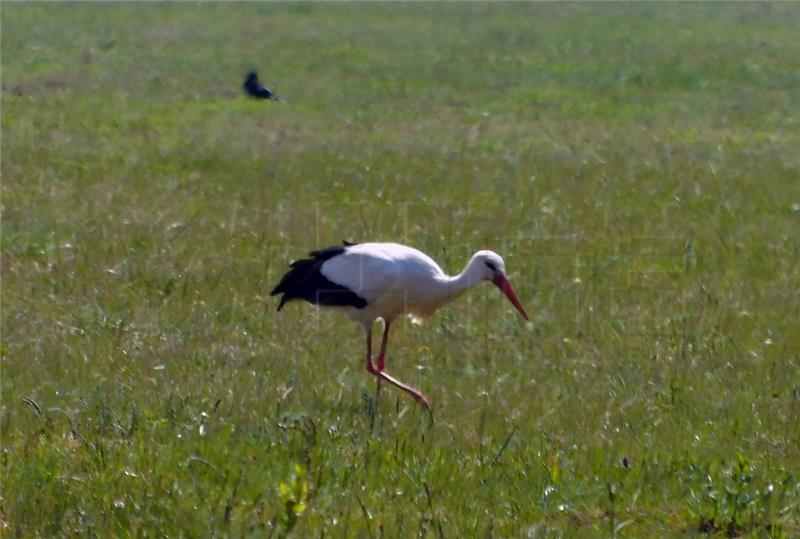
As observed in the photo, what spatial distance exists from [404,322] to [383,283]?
1104 mm

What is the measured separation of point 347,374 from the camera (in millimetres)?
7805

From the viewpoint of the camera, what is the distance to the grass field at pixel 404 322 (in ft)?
18.0

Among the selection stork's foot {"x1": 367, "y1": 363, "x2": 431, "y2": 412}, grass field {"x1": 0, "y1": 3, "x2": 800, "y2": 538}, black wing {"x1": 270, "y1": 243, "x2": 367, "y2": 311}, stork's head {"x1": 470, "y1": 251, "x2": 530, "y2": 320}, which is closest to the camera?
grass field {"x1": 0, "y1": 3, "x2": 800, "y2": 538}

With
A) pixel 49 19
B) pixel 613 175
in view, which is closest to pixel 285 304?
pixel 613 175

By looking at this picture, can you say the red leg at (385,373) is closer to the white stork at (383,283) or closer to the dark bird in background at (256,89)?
the white stork at (383,283)

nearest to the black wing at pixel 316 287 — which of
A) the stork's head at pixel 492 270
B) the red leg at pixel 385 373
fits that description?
the red leg at pixel 385 373

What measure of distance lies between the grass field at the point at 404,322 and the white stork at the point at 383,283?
0.26 meters

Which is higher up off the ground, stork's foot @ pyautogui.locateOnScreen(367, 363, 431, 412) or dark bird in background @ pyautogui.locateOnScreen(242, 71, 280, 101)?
stork's foot @ pyautogui.locateOnScreen(367, 363, 431, 412)

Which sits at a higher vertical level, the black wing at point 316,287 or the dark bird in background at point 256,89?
the black wing at point 316,287

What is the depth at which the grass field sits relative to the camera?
217 inches

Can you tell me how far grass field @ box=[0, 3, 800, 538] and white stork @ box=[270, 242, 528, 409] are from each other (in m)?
0.26

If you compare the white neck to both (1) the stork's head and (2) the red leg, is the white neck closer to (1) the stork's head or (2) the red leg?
(1) the stork's head

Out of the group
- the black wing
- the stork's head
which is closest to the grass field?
the black wing

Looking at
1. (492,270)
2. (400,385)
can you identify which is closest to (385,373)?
(400,385)
